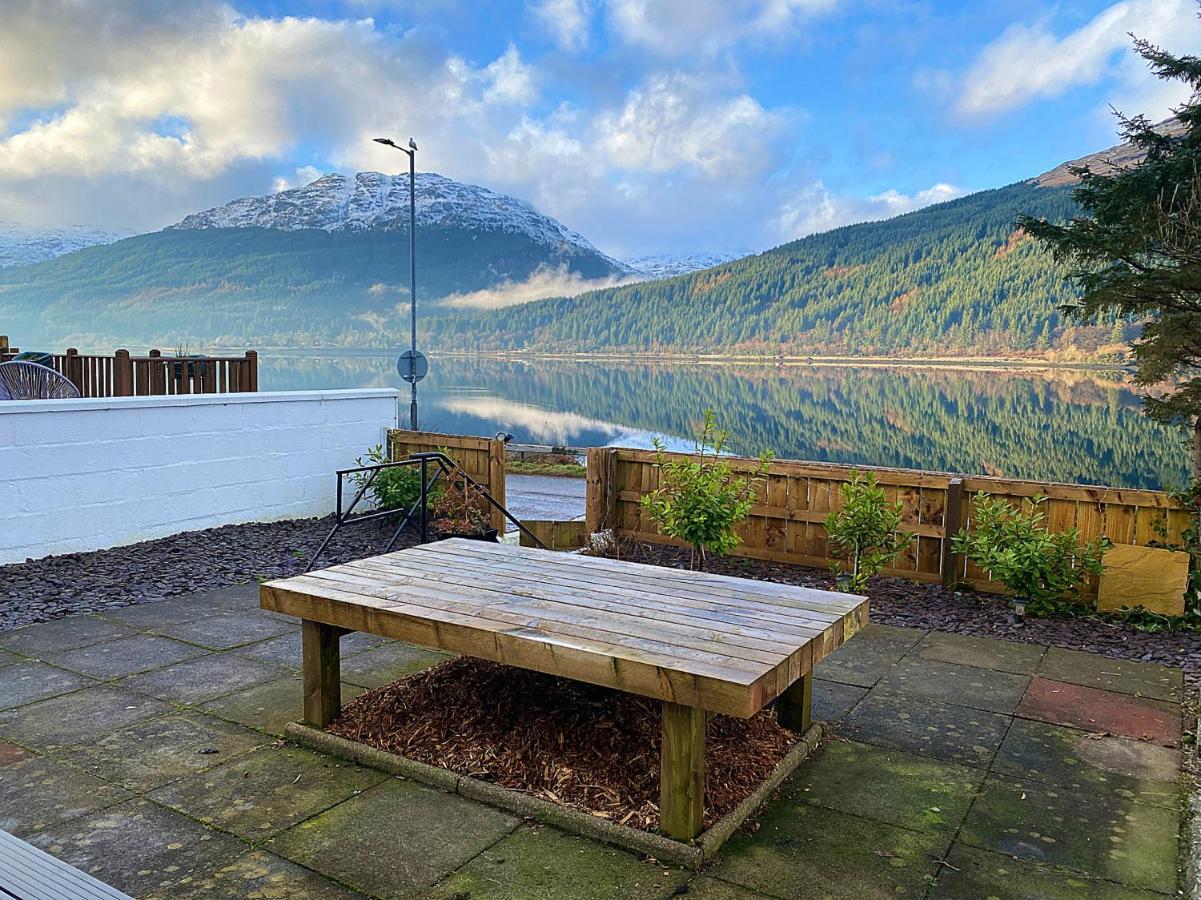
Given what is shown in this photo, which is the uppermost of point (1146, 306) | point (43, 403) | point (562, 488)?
point (1146, 306)

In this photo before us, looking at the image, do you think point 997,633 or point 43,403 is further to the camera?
point 43,403

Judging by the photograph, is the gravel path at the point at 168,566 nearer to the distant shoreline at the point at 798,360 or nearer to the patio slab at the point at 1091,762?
the patio slab at the point at 1091,762

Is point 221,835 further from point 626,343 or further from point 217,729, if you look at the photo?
point 626,343

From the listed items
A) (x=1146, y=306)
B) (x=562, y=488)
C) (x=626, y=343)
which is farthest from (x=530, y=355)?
(x=1146, y=306)

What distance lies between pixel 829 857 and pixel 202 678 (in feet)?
10.3

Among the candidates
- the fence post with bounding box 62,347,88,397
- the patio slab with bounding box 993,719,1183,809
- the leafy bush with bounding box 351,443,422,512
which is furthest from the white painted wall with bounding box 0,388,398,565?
the patio slab with bounding box 993,719,1183,809

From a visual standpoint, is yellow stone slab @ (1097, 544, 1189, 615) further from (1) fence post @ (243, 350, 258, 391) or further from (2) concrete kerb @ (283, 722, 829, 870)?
(1) fence post @ (243, 350, 258, 391)

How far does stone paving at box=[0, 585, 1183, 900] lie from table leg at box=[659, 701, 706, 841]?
0.48 ft

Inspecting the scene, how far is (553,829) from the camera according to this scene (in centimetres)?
298

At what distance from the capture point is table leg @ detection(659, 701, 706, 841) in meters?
2.78

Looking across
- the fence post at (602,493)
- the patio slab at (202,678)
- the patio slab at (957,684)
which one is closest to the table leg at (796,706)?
the patio slab at (957,684)

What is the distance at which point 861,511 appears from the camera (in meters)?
6.58

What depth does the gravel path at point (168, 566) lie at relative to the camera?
5849 millimetres

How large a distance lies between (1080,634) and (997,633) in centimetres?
49
